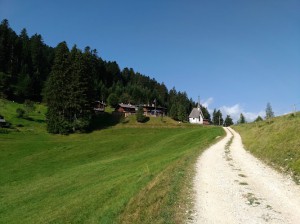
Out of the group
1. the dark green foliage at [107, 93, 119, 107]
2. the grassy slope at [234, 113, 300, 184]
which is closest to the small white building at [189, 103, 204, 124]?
the dark green foliage at [107, 93, 119, 107]

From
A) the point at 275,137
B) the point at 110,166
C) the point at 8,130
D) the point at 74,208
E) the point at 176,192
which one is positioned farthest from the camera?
the point at 8,130

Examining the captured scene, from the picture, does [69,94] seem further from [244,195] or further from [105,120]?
[244,195]

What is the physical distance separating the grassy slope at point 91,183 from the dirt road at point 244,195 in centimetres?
110

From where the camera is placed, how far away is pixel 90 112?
292ft

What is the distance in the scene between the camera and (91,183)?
2825cm

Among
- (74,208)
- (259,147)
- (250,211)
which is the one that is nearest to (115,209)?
(74,208)

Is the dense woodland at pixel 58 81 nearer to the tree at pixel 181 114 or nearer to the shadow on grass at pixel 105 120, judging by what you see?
the tree at pixel 181 114

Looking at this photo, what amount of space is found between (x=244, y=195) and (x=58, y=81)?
3025 inches

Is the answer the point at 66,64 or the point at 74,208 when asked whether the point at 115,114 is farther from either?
the point at 74,208

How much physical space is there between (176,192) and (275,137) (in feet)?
56.8

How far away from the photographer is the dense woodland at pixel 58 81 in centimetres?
8438

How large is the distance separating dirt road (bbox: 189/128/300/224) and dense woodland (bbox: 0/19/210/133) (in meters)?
65.0

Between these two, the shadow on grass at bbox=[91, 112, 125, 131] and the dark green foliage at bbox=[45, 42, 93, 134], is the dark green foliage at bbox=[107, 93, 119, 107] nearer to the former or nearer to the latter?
the shadow on grass at bbox=[91, 112, 125, 131]

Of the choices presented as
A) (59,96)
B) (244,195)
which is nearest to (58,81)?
(59,96)
